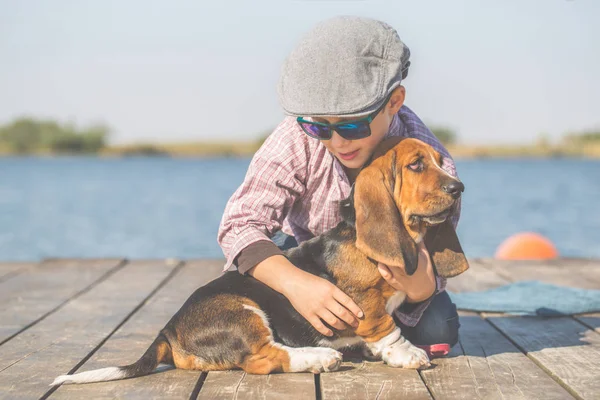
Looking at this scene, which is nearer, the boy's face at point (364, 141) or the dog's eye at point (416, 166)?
the dog's eye at point (416, 166)

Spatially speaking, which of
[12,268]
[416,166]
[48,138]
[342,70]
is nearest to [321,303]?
[416,166]

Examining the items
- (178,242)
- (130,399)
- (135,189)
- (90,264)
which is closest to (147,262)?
(90,264)

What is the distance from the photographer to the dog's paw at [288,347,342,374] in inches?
131

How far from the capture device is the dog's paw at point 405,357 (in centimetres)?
342

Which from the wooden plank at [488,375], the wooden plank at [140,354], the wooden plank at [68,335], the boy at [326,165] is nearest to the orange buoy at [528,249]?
the wooden plank at [140,354]

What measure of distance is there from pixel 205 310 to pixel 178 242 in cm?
1247

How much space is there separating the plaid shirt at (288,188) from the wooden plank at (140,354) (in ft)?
2.18

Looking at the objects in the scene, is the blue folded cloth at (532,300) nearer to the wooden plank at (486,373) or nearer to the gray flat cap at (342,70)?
the wooden plank at (486,373)

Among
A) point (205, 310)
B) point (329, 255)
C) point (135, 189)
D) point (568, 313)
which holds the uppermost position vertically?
point (329, 255)

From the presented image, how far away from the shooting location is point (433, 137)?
13.2 feet

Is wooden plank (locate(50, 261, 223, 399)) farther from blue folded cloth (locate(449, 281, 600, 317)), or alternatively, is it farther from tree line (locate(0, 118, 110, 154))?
tree line (locate(0, 118, 110, 154))

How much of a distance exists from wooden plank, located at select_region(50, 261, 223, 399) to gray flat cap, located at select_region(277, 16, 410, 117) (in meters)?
1.27

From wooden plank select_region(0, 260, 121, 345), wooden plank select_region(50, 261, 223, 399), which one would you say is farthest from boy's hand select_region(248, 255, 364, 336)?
wooden plank select_region(0, 260, 121, 345)

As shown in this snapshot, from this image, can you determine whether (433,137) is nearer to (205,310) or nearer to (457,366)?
(457,366)
